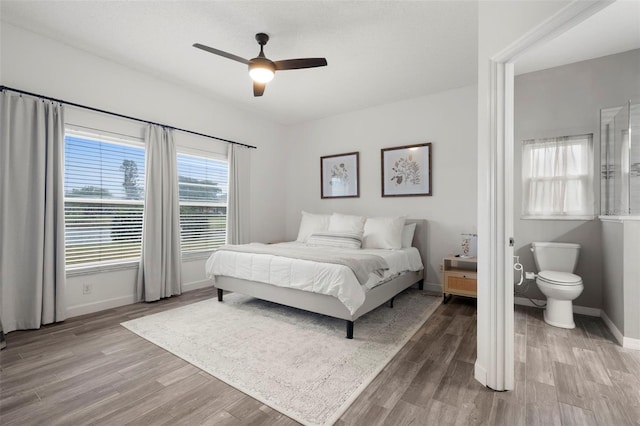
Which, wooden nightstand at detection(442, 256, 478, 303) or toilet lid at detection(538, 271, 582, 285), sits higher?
toilet lid at detection(538, 271, 582, 285)

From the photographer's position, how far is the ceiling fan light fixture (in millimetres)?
2691

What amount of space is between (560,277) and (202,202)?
4.49 metres

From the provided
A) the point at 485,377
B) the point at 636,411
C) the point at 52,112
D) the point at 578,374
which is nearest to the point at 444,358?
the point at 485,377

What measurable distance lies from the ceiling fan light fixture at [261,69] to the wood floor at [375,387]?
2538mm

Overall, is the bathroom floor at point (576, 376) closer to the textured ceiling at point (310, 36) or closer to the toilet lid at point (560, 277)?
the toilet lid at point (560, 277)

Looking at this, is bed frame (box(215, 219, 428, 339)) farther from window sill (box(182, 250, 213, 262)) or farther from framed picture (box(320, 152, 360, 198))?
framed picture (box(320, 152, 360, 198))

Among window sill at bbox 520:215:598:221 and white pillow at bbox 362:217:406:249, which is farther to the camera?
white pillow at bbox 362:217:406:249

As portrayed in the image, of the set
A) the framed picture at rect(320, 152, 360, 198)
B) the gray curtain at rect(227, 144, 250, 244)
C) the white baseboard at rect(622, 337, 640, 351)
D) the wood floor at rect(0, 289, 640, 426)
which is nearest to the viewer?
the wood floor at rect(0, 289, 640, 426)

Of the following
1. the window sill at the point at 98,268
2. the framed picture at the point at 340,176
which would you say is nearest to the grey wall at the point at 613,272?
the framed picture at the point at 340,176

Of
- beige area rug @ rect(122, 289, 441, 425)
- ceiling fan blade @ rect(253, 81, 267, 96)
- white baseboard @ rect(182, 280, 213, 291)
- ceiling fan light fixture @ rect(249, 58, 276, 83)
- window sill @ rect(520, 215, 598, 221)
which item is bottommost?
beige area rug @ rect(122, 289, 441, 425)

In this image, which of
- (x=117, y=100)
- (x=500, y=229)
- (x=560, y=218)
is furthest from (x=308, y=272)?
(x=117, y=100)

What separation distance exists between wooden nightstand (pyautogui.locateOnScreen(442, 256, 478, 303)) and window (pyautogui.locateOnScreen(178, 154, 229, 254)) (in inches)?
131

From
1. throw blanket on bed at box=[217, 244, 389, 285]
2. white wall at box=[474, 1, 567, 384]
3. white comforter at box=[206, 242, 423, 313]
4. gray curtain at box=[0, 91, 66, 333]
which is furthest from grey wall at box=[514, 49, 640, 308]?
gray curtain at box=[0, 91, 66, 333]

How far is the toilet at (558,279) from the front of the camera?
2779mm
